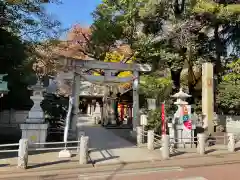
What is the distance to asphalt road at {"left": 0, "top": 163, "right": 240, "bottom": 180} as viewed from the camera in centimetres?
773

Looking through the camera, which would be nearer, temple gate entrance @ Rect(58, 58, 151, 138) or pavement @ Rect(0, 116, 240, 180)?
pavement @ Rect(0, 116, 240, 180)

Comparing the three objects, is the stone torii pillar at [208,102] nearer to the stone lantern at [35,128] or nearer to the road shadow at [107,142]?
the road shadow at [107,142]

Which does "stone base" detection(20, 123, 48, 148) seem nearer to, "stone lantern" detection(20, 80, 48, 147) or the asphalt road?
"stone lantern" detection(20, 80, 48, 147)

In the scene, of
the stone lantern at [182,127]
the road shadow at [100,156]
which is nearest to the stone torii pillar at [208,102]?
the stone lantern at [182,127]

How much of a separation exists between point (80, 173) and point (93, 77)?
1019 centimetres

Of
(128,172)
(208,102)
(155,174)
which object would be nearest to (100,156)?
(128,172)

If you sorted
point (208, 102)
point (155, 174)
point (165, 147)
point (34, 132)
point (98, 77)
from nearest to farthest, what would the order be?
1. point (155, 174)
2. point (165, 147)
3. point (34, 132)
4. point (208, 102)
5. point (98, 77)

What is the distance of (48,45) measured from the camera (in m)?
13.9

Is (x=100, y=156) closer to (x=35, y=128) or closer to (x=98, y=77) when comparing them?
(x=35, y=128)

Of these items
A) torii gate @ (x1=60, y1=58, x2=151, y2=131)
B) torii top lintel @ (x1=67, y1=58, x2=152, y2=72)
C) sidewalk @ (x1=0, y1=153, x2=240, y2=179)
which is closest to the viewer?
sidewalk @ (x1=0, y1=153, x2=240, y2=179)

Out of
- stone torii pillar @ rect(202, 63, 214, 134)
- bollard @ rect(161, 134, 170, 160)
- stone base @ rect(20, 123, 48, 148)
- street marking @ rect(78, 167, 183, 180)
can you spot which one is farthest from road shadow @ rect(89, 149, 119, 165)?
stone torii pillar @ rect(202, 63, 214, 134)

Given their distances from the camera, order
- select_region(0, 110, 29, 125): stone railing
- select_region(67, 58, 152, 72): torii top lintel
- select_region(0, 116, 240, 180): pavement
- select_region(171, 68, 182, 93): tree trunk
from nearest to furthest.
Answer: select_region(0, 116, 240, 180): pavement
select_region(67, 58, 152, 72): torii top lintel
select_region(0, 110, 29, 125): stone railing
select_region(171, 68, 182, 93): tree trunk

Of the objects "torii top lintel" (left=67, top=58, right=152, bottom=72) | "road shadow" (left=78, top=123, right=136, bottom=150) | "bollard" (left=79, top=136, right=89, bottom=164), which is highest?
"torii top lintel" (left=67, top=58, right=152, bottom=72)

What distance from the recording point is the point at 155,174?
8.18m
